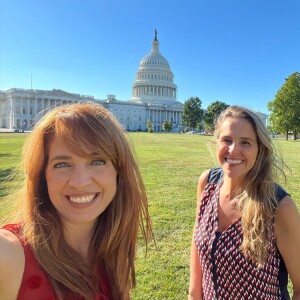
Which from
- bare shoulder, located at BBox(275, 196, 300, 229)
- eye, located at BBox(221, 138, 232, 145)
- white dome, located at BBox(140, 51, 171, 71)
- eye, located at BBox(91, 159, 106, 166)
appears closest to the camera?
eye, located at BBox(91, 159, 106, 166)

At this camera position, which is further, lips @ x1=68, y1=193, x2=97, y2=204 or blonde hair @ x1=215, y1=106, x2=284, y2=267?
blonde hair @ x1=215, y1=106, x2=284, y2=267

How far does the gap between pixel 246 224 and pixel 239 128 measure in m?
0.76

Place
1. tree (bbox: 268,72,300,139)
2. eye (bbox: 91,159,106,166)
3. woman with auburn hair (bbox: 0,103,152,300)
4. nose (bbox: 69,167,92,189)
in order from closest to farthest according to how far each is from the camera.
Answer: woman with auburn hair (bbox: 0,103,152,300), nose (bbox: 69,167,92,189), eye (bbox: 91,159,106,166), tree (bbox: 268,72,300,139)

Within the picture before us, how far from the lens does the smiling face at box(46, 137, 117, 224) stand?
179 cm

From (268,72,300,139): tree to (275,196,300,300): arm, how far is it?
55089 mm

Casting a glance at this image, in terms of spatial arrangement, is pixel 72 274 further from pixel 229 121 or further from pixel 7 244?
pixel 229 121

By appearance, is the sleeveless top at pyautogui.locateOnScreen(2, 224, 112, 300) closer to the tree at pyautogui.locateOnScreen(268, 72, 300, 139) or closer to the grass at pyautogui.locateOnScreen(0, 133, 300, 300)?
the grass at pyautogui.locateOnScreen(0, 133, 300, 300)

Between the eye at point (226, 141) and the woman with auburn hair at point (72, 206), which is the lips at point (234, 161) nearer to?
the eye at point (226, 141)

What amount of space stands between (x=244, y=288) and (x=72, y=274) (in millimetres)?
1405

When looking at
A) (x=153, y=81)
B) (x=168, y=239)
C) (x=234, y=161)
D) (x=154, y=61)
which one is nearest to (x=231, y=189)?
(x=234, y=161)

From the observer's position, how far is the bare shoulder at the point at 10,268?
1.45m

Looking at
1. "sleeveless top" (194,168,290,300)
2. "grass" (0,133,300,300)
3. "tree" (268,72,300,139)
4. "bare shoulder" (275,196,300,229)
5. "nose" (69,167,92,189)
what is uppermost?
"tree" (268,72,300,139)

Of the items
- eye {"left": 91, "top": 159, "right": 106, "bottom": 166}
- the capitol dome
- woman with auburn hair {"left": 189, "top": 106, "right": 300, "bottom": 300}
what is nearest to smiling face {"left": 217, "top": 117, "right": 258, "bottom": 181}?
woman with auburn hair {"left": 189, "top": 106, "right": 300, "bottom": 300}

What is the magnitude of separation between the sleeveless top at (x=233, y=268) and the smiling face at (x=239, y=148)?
11.8 inches
